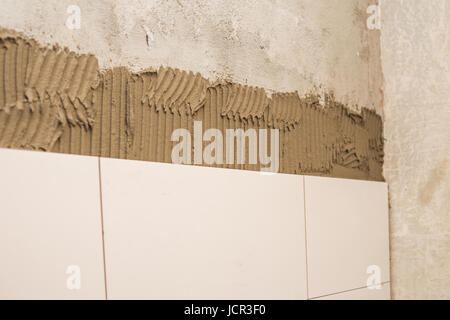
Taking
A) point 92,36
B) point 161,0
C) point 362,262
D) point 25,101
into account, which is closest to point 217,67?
point 161,0

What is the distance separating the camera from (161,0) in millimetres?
983

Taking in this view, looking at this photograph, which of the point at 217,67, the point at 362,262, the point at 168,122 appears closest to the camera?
the point at 168,122

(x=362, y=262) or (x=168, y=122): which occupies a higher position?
(x=168, y=122)

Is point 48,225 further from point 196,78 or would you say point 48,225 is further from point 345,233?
point 345,233

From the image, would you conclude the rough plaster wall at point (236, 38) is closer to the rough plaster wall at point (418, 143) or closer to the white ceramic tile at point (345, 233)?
the rough plaster wall at point (418, 143)

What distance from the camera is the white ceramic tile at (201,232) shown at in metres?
0.86

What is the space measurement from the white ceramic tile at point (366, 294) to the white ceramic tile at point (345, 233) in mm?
18

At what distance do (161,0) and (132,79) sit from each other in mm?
206

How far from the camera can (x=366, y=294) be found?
1485 millimetres

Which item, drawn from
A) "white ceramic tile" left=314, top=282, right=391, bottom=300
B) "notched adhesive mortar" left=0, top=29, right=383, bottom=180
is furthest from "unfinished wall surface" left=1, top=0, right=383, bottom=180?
"white ceramic tile" left=314, top=282, right=391, bottom=300

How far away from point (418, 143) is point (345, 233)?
452 mm

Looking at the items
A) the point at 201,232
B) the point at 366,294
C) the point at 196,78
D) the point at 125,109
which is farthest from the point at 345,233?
the point at 125,109

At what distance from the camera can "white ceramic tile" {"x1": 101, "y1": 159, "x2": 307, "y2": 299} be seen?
856 millimetres
